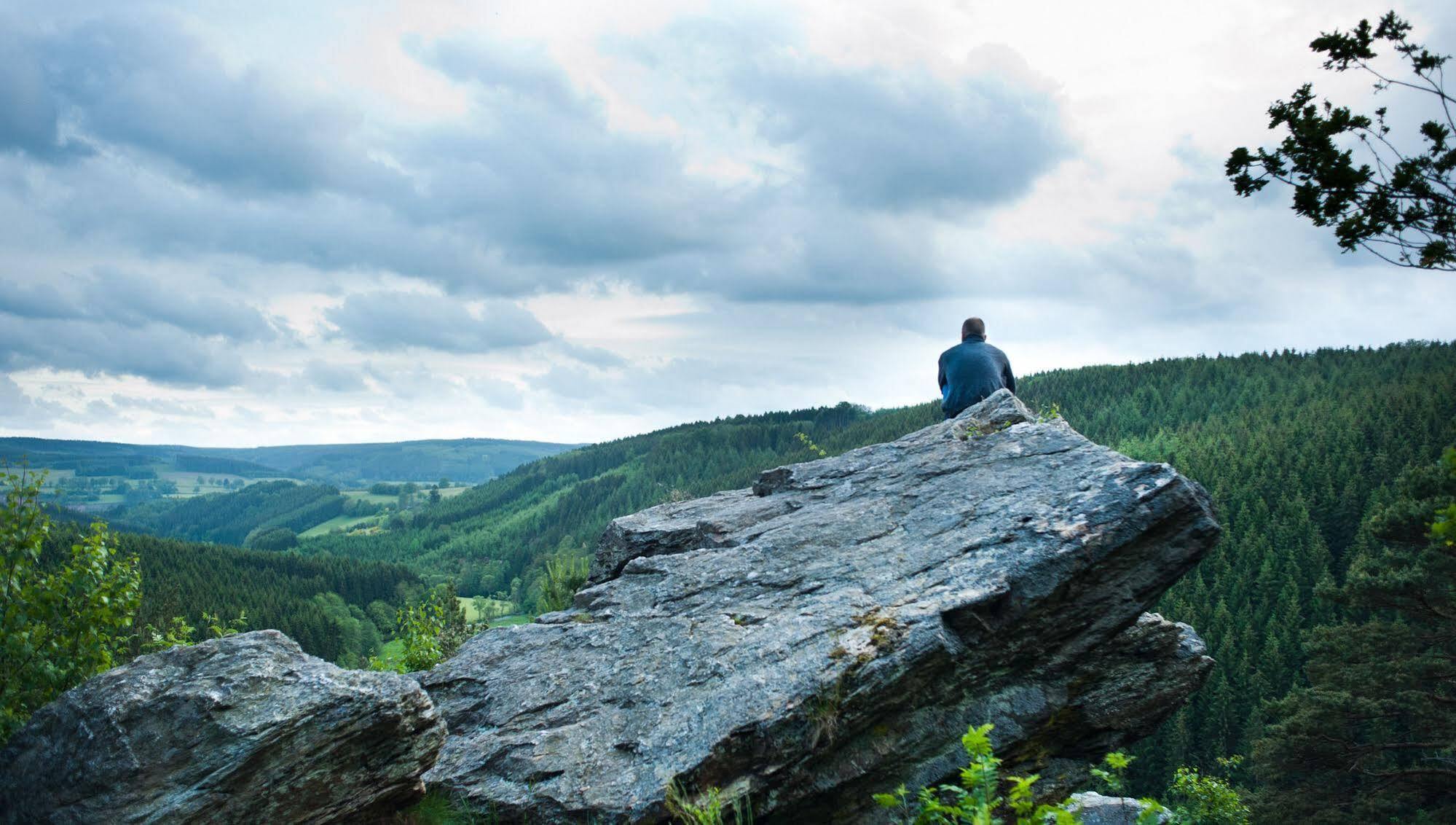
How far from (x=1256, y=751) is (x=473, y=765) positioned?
45.3 meters

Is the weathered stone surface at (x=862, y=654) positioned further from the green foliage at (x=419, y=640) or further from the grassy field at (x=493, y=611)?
the grassy field at (x=493, y=611)

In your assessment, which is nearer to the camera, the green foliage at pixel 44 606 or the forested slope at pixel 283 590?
the green foliage at pixel 44 606

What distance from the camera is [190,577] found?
13612 cm

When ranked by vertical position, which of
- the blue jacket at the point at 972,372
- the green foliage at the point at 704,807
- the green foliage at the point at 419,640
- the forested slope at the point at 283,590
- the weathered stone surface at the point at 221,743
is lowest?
the forested slope at the point at 283,590

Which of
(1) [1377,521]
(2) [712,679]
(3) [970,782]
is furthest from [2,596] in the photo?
(1) [1377,521]

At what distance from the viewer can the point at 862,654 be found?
10469 mm

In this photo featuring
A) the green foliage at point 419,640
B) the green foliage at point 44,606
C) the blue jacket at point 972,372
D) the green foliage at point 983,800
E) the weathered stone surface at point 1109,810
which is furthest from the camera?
the green foliage at point 419,640

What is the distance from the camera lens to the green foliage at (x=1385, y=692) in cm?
3566

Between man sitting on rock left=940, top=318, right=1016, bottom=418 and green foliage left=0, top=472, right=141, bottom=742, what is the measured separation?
16.0 meters

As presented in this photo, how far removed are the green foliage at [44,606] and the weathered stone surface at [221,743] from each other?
4.55 metres

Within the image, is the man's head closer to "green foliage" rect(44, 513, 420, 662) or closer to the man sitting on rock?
the man sitting on rock

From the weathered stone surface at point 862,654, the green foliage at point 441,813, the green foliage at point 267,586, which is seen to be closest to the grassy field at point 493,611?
the green foliage at point 267,586

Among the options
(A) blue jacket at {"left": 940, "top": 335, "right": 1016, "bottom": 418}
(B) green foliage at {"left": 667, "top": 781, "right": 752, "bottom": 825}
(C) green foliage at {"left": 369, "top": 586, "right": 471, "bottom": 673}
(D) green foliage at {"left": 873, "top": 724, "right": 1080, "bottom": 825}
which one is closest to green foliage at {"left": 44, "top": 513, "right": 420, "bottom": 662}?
(C) green foliage at {"left": 369, "top": 586, "right": 471, "bottom": 673}

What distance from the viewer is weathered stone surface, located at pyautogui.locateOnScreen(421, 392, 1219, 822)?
10.1 metres
